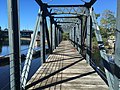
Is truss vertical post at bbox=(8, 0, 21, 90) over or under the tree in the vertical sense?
under

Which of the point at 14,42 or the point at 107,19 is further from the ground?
the point at 107,19

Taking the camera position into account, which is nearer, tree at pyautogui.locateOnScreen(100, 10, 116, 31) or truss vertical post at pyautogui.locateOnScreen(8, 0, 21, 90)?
truss vertical post at pyautogui.locateOnScreen(8, 0, 21, 90)

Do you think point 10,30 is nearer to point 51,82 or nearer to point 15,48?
point 15,48

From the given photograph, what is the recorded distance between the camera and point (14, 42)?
5074 mm

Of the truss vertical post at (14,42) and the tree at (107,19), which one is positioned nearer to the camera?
the truss vertical post at (14,42)

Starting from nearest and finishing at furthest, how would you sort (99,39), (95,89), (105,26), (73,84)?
(95,89) < (73,84) < (99,39) < (105,26)

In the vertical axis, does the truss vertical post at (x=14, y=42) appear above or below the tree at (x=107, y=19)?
below

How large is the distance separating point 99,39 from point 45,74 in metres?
2.43

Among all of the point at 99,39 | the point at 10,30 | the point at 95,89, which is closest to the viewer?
the point at 10,30

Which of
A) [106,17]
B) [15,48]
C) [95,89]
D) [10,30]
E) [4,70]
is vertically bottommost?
[4,70]

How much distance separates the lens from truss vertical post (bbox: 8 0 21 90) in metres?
4.98

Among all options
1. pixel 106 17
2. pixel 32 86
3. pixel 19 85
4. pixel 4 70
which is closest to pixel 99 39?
pixel 32 86

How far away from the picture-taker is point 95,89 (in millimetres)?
6012

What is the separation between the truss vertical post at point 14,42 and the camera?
498cm
